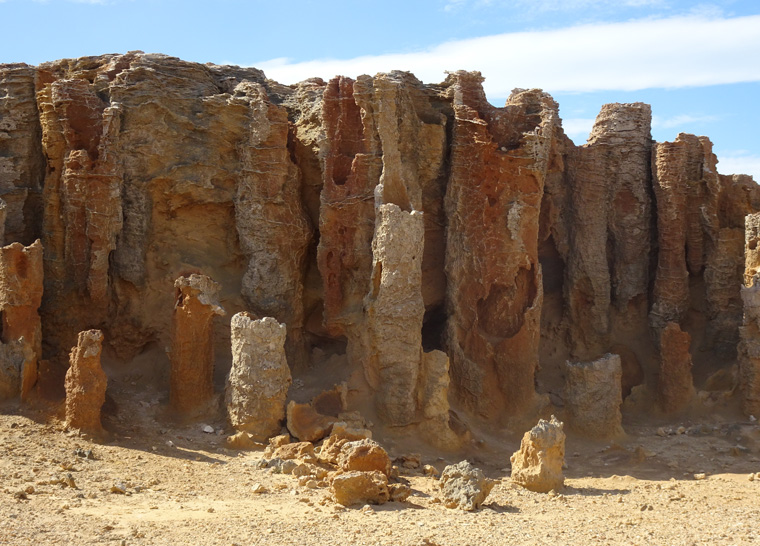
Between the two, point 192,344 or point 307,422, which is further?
point 192,344

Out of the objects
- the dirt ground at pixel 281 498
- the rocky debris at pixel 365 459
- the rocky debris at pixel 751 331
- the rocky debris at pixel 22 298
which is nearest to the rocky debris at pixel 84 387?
the dirt ground at pixel 281 498

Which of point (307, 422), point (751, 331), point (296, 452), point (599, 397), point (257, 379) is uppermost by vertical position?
point (751, 331)

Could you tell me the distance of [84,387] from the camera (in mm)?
12141

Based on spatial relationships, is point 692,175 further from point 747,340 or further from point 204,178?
point 204,178

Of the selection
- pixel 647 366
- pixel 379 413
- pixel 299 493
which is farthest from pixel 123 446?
pixel 647 366

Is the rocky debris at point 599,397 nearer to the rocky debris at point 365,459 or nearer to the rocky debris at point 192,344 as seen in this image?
the rocky debris at point 365,459

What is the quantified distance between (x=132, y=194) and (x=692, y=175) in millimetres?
10171

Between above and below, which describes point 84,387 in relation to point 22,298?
below

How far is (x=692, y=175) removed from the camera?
16922 mm

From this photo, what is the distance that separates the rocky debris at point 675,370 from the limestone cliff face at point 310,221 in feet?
0.11

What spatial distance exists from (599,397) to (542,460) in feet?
11.8

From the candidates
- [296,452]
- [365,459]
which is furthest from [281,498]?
[296,452]

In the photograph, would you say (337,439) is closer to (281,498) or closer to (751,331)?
(281,498)

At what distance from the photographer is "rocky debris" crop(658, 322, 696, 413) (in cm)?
1560
